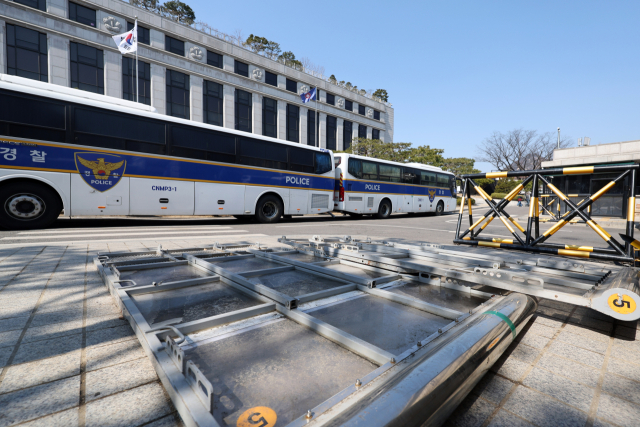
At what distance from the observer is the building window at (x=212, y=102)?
27031 mm

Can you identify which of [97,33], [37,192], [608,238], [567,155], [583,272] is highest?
[97,33]

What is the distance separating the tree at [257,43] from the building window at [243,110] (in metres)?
4.99

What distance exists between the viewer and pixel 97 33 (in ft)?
70.4

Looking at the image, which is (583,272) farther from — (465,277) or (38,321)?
(38,321)

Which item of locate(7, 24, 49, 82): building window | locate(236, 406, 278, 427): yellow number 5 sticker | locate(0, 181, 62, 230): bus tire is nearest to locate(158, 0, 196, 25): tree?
locate(7, 24, 49, 82): building window

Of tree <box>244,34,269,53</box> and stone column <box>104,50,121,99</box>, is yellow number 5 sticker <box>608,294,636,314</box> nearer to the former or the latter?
stone column <box>104,50,121,99</box>

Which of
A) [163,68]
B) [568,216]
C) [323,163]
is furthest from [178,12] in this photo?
[568,216]

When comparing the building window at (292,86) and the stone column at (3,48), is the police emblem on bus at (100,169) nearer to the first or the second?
the stone column at (3,48)

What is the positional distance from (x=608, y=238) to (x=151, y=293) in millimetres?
5523

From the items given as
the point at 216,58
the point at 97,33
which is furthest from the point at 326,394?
the point at 216,58

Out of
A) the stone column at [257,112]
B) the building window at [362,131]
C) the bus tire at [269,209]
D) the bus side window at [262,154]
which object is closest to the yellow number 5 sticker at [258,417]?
the bus side window at [262,154]

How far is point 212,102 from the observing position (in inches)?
1083

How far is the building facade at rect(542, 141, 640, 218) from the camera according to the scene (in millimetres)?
16359

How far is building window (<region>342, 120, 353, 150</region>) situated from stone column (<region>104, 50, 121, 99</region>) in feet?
81.7
